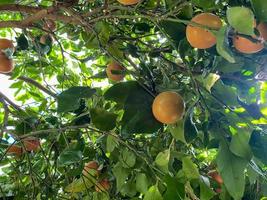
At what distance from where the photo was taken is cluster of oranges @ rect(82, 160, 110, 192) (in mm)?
1148

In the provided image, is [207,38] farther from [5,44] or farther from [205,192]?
[5,44]

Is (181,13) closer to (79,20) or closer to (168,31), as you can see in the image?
(168,31)

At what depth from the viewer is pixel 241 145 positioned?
Result: 2.35ft

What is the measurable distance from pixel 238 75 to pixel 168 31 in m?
0.19

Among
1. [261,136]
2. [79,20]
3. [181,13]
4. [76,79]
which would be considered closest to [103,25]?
[79,20]

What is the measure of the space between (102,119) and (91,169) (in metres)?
0.29

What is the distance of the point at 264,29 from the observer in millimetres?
723

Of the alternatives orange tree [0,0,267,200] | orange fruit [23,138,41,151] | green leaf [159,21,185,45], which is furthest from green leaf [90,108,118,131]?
orange fruit [23,138,41,151]

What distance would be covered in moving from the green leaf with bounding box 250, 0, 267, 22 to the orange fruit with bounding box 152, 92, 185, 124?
0.25m

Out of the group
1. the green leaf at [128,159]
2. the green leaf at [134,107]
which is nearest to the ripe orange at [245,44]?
the green leaf at [134,107]

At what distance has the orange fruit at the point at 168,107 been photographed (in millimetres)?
821

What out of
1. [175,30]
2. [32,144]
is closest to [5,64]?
[32,144]

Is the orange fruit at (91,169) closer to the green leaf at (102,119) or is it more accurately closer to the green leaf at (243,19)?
the green leaf at (102,119)

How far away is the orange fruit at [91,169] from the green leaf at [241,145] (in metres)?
0.50
